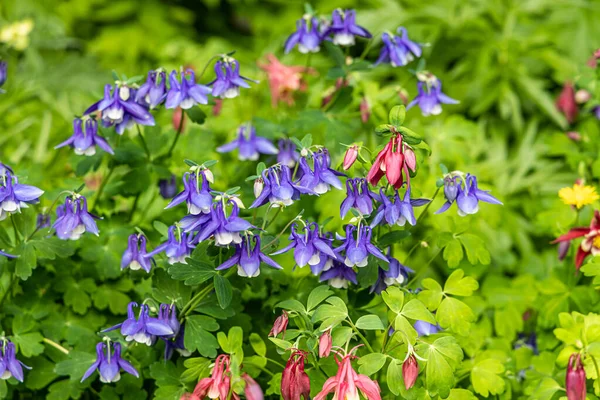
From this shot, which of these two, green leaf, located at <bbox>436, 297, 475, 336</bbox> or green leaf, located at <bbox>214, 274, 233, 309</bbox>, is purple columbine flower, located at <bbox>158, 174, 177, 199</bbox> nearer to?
green leaf, located at <bbox>214, 274, 233, 309</bbox>

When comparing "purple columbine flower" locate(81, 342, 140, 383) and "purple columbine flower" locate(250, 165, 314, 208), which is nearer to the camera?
"purple columbine flower" locate(250, 165, 314, 208)

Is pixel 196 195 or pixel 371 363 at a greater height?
pixel 196 195

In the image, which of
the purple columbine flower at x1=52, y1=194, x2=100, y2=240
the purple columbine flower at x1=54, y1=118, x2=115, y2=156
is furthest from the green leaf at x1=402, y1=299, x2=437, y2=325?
the purple columbine flower at x1=54, y1=118, x2=115, y2=156

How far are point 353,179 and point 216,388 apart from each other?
565mm

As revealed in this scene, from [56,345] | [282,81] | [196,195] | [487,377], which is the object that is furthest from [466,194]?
[282,81]

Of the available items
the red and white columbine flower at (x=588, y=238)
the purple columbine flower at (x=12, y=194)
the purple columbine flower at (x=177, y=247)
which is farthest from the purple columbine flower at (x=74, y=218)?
the red and white columbine flower at (x=588, y=238)

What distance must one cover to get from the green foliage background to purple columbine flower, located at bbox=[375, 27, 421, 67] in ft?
0.61

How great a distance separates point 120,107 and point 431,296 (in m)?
0.96

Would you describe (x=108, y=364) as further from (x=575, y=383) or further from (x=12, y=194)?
(x=575, y=383)

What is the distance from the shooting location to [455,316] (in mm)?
1893

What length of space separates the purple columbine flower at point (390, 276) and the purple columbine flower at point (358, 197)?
20cm

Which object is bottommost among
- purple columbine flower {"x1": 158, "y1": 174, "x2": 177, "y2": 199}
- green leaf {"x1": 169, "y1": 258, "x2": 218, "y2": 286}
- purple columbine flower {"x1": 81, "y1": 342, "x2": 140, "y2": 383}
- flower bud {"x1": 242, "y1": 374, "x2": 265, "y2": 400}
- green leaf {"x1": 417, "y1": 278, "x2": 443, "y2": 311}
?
purple columbine flower {"x1": 81, "y1": 342, "x2": 140, "y2": 383}

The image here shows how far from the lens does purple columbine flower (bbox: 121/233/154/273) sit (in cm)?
196

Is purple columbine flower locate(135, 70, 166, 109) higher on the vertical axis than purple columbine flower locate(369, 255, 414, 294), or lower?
higher
